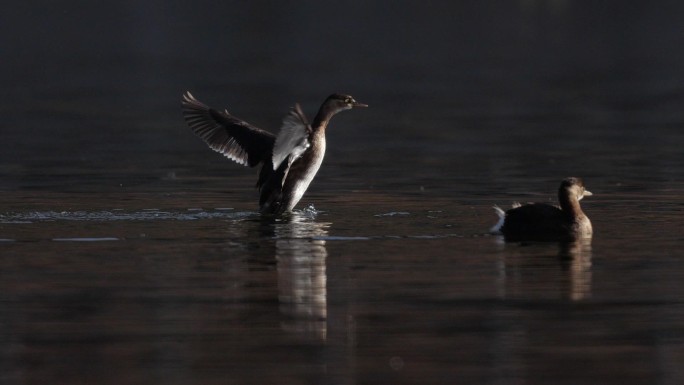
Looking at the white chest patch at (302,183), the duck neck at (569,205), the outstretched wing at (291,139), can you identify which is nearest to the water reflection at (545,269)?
the duck neck at (569,205)

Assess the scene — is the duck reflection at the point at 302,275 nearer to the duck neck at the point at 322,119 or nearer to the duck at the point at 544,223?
the duck neck at the point at 322,119

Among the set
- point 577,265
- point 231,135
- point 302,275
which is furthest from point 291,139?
point 577,265

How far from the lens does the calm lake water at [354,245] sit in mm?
10094

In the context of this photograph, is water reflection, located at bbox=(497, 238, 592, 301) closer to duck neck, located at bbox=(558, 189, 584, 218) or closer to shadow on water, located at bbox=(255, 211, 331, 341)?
duck neck, located at bbox=(558, 189, 584, 218)

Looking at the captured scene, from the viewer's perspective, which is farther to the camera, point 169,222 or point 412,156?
point 412,156

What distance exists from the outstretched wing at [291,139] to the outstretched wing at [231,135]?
77 cm

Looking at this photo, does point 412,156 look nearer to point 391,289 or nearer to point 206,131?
point 206,131

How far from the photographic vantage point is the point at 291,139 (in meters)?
17.2

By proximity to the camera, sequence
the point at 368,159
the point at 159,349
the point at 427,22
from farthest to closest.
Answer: the point at 427,22
the point at 368,159
the point at 159,349

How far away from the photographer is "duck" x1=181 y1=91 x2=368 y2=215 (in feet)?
56.7

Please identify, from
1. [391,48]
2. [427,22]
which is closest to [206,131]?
[391,48]

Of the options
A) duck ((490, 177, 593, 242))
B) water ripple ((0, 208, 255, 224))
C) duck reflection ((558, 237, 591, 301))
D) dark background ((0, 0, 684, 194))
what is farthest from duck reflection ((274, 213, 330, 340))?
dark background ((0, 0, 684, 194))

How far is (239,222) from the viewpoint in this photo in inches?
646

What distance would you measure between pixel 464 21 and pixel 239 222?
74.2 metres
